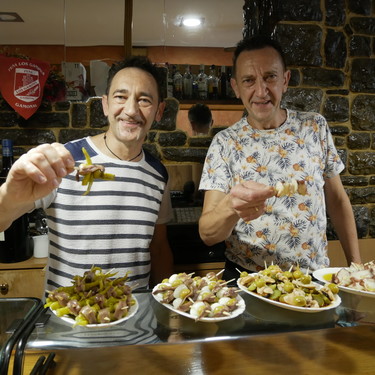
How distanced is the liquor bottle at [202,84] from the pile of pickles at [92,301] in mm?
2692

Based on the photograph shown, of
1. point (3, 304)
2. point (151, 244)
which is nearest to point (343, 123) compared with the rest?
point (151, 244)

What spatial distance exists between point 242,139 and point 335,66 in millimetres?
1729

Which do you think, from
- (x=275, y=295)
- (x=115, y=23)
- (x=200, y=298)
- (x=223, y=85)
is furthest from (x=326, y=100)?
(x=200, y=298)

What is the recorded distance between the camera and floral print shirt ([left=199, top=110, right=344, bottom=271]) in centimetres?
197

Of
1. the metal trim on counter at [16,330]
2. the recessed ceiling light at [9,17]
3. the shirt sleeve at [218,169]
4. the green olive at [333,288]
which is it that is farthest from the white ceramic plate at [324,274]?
the recessed ceiling light at [9,17]

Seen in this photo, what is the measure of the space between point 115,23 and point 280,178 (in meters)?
2.42

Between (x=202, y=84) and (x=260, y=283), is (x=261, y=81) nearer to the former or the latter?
(x=260, y=283)

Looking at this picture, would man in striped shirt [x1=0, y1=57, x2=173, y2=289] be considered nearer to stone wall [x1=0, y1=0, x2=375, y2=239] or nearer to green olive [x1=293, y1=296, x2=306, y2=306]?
green olive [x1=293, y1=296, x2=306, y2=306]

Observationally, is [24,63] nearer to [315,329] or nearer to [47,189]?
[47,189]

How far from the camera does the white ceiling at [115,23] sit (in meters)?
3.51

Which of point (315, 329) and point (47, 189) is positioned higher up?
point (47, 189)

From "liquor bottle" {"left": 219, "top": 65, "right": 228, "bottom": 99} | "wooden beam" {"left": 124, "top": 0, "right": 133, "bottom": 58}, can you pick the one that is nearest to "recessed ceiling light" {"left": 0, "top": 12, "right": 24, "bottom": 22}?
"wooden beam" {"left": 124, "top": 0, "right": 133, "bottom": 58}

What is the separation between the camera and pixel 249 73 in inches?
79.5

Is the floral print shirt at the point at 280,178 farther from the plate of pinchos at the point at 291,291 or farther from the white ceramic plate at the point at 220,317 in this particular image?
the white ceramic plate at the point at 220,317
